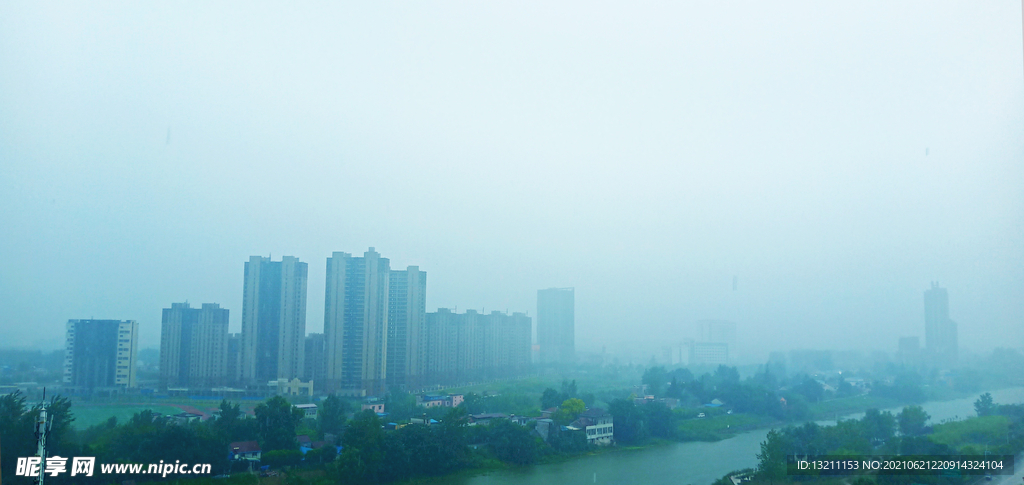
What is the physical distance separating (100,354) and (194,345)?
1100mm

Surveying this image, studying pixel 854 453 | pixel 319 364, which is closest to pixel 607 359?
pixel 319 364

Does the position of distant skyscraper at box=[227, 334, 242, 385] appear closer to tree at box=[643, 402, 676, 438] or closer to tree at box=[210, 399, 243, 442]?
tree at box=[210, 399, 243, 442]

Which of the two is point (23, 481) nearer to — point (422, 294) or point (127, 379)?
point (127, 379)

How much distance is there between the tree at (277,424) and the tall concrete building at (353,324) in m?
3.07

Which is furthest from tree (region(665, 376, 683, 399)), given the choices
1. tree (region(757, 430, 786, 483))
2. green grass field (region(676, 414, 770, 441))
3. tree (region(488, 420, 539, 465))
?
tree (region(757, 430, 786, 483))

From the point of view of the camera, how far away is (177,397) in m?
7.18

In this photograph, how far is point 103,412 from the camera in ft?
18.4

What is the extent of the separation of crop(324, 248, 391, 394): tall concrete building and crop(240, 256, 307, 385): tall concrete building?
1.44ft

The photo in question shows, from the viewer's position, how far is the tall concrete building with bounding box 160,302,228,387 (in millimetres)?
7559

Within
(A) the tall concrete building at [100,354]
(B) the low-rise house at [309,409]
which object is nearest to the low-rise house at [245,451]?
(B) the low-rise house at [309,409]

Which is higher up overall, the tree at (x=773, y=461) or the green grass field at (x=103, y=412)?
the green grass field at (x=103, y=412)

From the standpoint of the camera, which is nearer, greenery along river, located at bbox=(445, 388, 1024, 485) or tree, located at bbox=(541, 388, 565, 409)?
greenery along river, located at bbox=(445, 388, 1024, 485)

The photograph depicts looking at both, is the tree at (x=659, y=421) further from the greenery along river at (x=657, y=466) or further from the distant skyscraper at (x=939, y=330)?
the distant skyscraper at (x=939, y=330)

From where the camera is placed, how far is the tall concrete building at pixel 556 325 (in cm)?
1080
